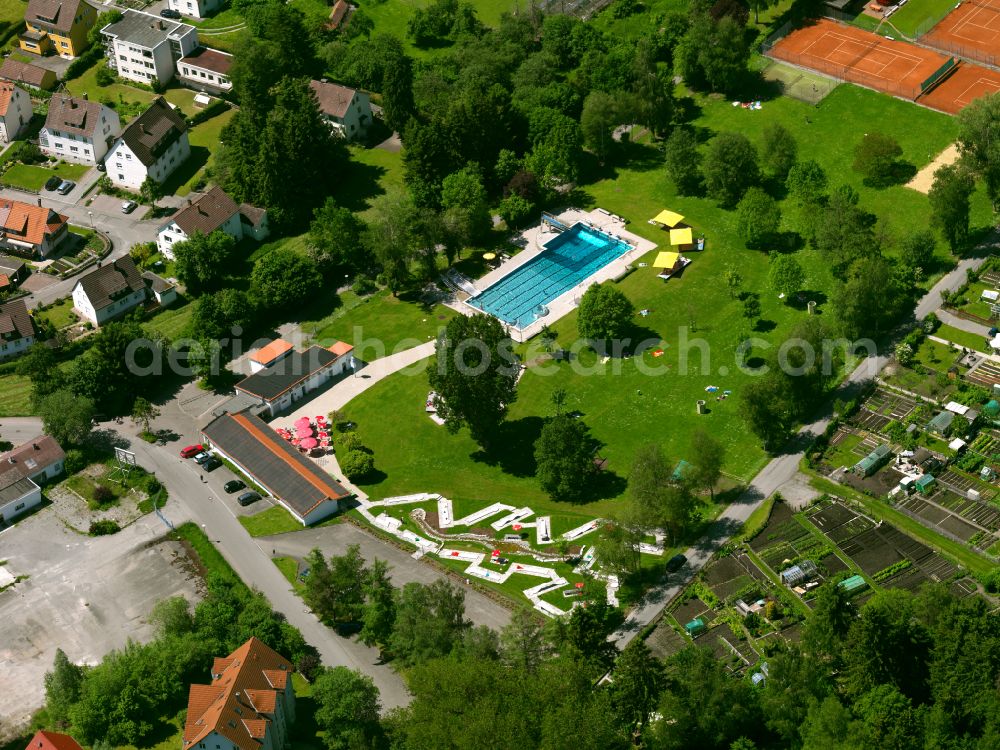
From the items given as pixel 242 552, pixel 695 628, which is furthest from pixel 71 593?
→ pixel 695 628

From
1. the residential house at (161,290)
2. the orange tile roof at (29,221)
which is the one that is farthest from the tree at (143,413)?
the orange tile roof at (29,221)

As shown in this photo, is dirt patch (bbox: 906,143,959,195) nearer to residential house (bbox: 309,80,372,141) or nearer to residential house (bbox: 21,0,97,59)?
residential house (bbox: 309,80,372,141)

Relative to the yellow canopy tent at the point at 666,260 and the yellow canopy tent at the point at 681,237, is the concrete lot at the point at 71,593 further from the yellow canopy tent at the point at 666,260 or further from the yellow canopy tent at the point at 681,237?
the yellow canopy tent at the point at 681,237

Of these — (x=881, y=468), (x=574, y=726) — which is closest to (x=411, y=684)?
(x=574, y=726)

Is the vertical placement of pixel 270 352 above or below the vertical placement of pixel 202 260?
below

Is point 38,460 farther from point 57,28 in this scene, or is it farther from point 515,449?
point 57,28

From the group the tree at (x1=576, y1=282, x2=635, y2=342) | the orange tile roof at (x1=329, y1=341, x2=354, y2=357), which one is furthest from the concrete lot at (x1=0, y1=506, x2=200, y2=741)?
the tree at (x1=576, y1=282, x2=635, y2=342)
